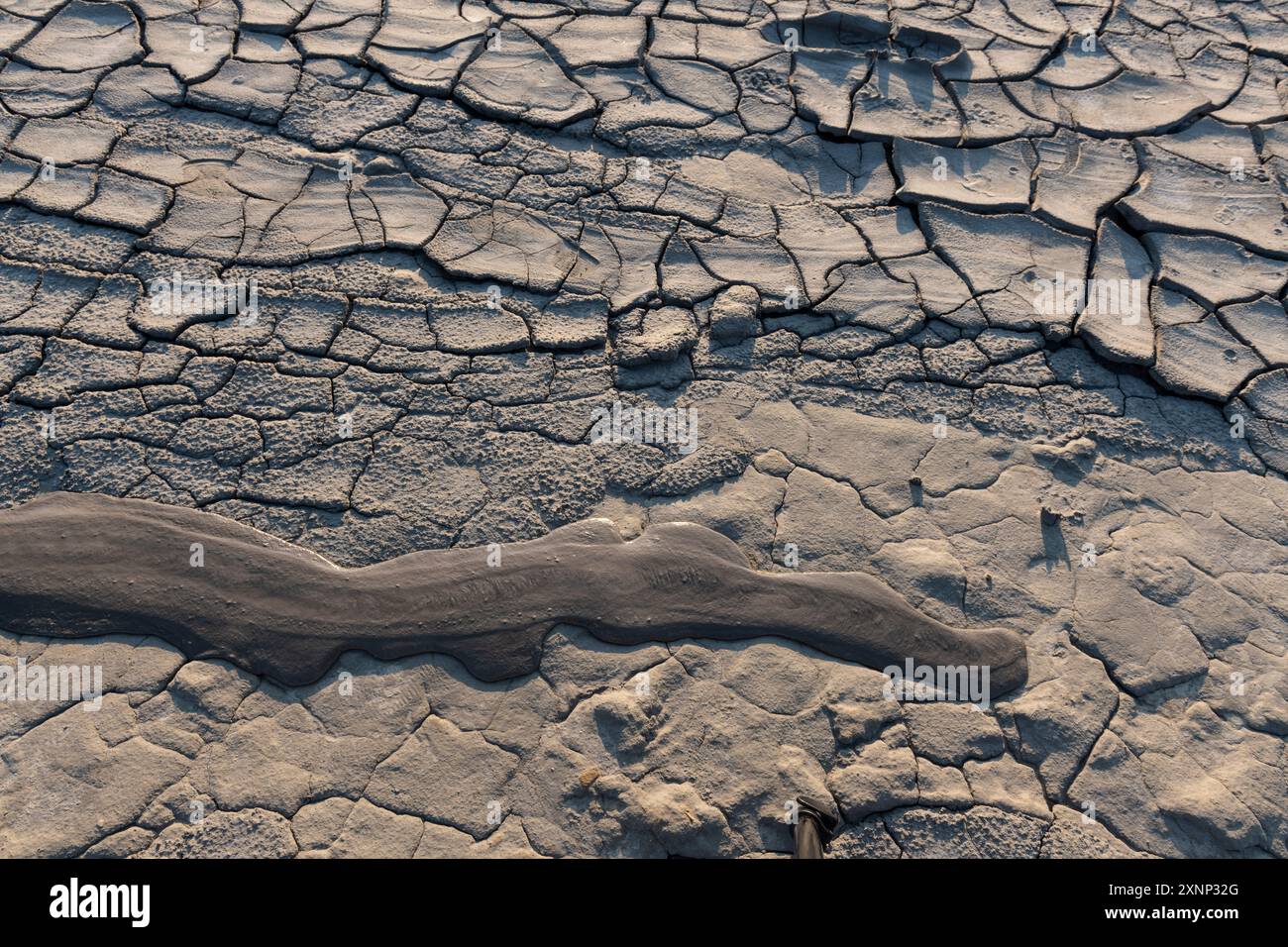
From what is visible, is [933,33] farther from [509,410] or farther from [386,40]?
[509,410]

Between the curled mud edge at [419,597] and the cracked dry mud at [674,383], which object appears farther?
the curled mud edge at [419,597]

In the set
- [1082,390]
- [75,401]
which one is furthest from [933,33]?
[75,401]

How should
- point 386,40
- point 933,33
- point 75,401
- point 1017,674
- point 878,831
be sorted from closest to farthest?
point 878,831 < point 1017,674 < point 75,401 < point 386,40 < point 933,33

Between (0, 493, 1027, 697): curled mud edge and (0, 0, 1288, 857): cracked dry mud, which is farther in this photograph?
(0, 493, 1027, 697): curled mud edge
